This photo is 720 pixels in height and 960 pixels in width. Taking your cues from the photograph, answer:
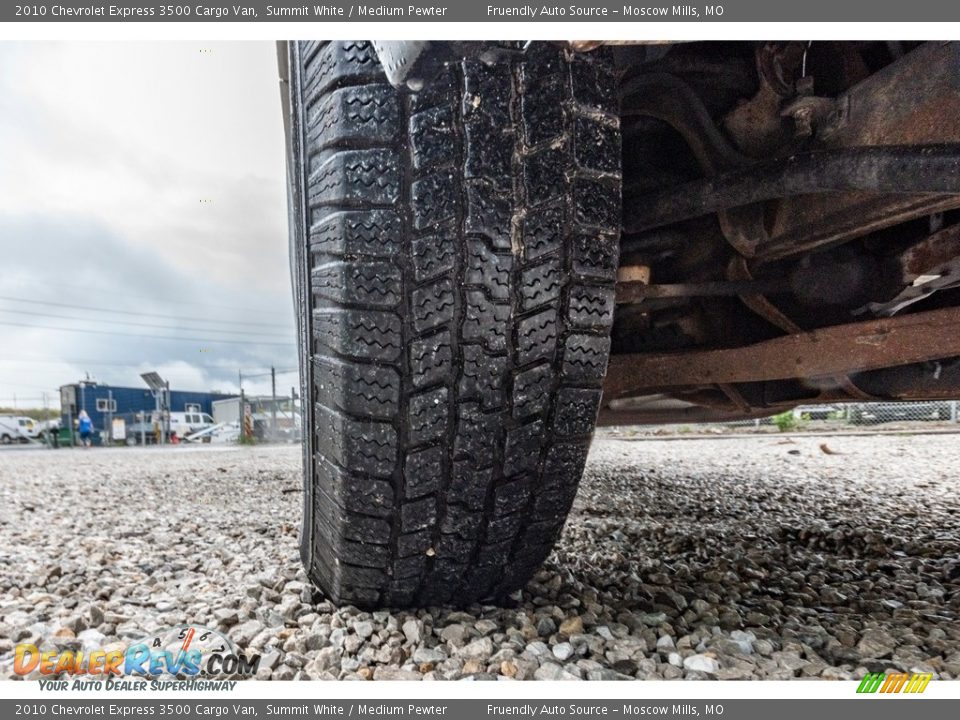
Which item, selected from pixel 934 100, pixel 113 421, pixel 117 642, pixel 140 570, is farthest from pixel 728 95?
pixel 113 421

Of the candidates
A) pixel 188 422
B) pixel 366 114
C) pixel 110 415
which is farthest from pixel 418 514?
pixel 188 422

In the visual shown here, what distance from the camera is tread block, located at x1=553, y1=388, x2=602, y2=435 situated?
806mm

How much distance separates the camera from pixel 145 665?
0.77 metres

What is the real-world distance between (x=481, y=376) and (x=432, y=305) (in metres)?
0.11

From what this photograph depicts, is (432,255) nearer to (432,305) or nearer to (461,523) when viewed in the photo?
(432,305)

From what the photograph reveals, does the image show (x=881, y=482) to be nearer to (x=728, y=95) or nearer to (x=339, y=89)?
(x=728, y=95)

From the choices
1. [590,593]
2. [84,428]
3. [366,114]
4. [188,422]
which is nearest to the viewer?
[366,114]

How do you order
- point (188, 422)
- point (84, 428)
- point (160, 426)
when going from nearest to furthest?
point (84, 428) → point (160, 426) → point (188, 422)

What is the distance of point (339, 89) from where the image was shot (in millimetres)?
707

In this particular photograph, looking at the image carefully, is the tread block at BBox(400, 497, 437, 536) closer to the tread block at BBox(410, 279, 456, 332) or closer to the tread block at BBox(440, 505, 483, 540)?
the tread block at BBox(440, 505, 483, 540)

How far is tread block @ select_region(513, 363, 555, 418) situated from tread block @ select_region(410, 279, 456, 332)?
13 cm

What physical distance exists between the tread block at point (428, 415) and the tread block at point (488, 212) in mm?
198

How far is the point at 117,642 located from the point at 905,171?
118 cm

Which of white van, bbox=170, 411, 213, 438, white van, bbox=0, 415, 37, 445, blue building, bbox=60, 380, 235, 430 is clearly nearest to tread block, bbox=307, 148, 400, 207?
blue building, bbox=60, 380, 235, 430
